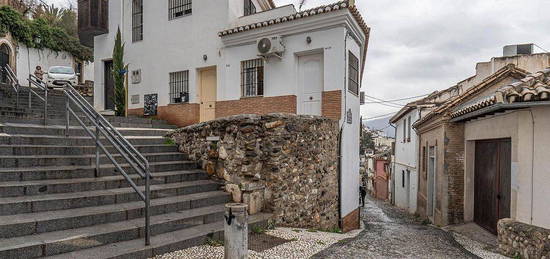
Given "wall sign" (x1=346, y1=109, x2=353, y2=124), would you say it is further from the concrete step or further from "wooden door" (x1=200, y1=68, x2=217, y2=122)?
the concrete step

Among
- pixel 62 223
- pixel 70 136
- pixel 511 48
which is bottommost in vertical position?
Result: pixel 62 223

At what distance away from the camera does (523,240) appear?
17.7 ft

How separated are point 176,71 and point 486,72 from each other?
12.1 metres

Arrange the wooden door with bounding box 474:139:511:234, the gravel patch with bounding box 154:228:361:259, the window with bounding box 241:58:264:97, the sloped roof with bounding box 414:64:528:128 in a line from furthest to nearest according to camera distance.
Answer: the window with bounding box 241:58:264:97 → the sloped roof with bounding box 414:64:528:128 → the wooden door with bounding box 474:139:511:234 → the gravel patch with bounding box 154:228:361:259

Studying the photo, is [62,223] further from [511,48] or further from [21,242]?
[511,48]

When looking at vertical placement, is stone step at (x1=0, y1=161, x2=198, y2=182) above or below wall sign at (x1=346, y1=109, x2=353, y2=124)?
below

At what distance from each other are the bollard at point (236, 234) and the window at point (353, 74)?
22.5 ft

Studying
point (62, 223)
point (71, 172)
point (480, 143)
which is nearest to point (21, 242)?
point (62, 223)

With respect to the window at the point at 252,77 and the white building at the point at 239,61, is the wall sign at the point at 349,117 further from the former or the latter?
the window at the point at 252,77

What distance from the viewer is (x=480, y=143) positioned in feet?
30.1

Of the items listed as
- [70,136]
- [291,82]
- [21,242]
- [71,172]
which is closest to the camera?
[21,242]

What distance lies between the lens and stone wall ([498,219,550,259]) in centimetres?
493

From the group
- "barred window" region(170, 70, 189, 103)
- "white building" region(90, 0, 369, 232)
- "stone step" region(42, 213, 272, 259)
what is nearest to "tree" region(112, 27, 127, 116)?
"white building" region(90, 0, 369, 232)

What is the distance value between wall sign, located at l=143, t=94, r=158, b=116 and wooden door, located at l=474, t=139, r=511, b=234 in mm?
10970
